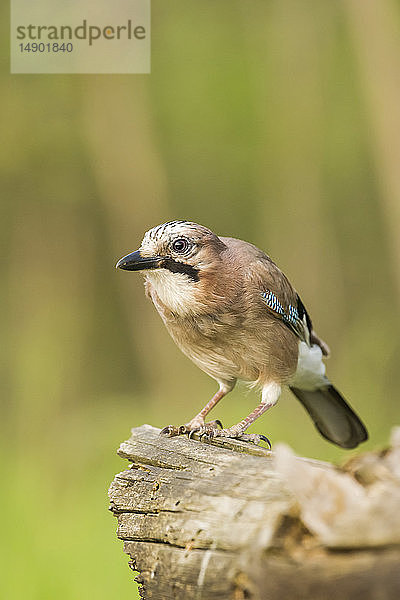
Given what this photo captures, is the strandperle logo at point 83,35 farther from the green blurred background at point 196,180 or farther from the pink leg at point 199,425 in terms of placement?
the pink leg at point 199,425

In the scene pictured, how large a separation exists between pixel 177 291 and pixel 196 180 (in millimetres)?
5378

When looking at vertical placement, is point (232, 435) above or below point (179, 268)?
below

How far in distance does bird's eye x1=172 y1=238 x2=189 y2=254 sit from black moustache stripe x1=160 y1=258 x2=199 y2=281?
53mm

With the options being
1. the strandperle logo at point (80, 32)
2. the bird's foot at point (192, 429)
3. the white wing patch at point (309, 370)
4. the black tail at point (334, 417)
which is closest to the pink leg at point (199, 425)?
the bird's foot at point (192, 429)

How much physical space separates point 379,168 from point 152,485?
5.81 meters

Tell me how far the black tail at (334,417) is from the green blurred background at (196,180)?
211 centimetres

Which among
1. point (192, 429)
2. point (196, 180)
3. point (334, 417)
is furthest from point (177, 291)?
point (196, 180)

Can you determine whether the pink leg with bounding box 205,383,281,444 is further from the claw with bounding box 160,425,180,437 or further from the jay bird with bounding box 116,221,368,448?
the claw with bounding box 160,425,180,437

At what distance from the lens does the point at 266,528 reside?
70.7 inches

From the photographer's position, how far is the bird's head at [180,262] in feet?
12.3

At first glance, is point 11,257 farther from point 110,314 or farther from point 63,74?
point 63,74

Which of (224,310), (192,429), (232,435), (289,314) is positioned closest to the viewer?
(232,435)

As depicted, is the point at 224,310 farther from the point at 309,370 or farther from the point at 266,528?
the point at 266,528

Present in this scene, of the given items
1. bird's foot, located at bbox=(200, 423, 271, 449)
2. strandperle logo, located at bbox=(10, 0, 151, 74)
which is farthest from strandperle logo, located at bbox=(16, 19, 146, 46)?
bird's foot, located at bbox=(200, 423, 271, 449)
